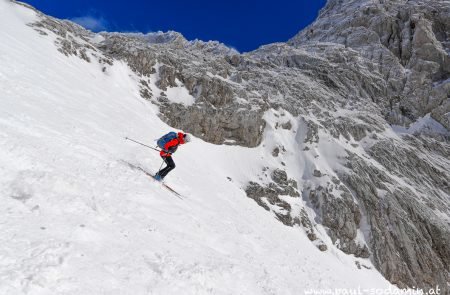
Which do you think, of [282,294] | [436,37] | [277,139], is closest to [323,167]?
[277,139]

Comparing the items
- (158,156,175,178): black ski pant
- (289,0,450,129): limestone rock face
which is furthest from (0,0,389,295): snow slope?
(289,0,450,129): limestone rock face

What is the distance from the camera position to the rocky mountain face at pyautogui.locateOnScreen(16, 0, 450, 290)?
4681cm

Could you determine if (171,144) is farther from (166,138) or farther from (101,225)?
(101,225)

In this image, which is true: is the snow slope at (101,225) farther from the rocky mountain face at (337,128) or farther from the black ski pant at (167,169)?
the rocky mountain face at (337,128)

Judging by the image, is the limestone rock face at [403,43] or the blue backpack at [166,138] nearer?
the blue backpack at [166,138]

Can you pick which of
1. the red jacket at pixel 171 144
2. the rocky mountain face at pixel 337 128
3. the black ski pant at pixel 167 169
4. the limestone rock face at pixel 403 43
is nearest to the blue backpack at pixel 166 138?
the red jacket at pixel 171 144

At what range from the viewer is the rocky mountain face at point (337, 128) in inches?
1843

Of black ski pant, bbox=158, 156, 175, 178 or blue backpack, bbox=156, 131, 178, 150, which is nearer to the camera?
black ski pant, bbox=158, 156, 175, 178

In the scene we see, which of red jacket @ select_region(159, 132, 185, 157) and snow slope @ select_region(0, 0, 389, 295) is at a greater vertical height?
red jacket @ select_region(159, 132, 185, 157)

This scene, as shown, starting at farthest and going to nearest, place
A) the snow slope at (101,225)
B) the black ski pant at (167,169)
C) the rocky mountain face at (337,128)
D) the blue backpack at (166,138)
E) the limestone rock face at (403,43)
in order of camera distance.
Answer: the limestone rock face at (403,43) → the rocky mountain face at (337,128) → the blue backpack at (166,138) → the black ski pant at (167,169) → the snow slope at (101,225)

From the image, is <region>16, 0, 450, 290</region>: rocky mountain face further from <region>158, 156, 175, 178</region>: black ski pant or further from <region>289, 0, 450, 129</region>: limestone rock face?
Answer: <region>158, 156, 175, 178</region>: black ski pant

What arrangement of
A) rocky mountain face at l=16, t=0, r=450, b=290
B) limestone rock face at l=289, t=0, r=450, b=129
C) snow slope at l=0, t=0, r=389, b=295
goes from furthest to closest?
1. limestone rock face at l=289, t=0, r=450, b=129
2. rocky mountain face at l=16, t=0, r=450, b=290
3. snow slope at l=0, t=0, r=389, b=295

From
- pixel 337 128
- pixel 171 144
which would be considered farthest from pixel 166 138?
pixel 337 128

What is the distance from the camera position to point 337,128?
209 ft
